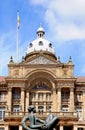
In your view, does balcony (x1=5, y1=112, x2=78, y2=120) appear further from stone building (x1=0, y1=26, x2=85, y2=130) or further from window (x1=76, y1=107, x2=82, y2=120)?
window (x1=76, y1=107, x2=82, y2=120)

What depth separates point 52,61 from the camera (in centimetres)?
6731

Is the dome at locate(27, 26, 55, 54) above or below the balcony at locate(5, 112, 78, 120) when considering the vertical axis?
above

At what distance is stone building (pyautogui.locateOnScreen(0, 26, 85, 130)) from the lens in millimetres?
65812

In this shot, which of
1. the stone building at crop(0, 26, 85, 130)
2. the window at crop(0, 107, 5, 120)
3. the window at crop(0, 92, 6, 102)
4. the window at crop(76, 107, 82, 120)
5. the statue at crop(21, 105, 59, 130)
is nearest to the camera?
the statue at crop(21, 105, 59, 130)

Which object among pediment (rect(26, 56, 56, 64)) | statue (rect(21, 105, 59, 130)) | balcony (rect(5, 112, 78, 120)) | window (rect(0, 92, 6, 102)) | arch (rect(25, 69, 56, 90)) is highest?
pediment (rect(26, 56, 56, 64))

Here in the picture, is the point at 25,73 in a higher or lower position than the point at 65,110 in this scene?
higher

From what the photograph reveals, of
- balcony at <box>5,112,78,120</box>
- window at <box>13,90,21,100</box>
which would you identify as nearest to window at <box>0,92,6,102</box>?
window at <box>13,90,21,100</box>

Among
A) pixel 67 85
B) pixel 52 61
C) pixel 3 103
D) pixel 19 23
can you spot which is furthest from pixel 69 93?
pixel 19 23

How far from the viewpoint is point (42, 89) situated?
6769 cm

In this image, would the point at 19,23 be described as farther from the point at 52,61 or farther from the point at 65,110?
the point at 65,110

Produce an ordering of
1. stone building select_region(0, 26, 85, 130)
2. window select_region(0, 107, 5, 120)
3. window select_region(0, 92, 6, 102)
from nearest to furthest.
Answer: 1. stone building select_region(0, 26, 85, 130)
2. window select_region(0, 107, 5, 120)
3. window select_region(0, 92, 6, 102)

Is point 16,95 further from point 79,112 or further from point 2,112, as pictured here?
point 79,112

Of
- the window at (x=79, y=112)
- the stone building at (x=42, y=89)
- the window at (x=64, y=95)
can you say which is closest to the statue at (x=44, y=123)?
the stone building at (x=42, y=89)

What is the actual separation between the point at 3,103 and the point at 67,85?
34.9 feet
